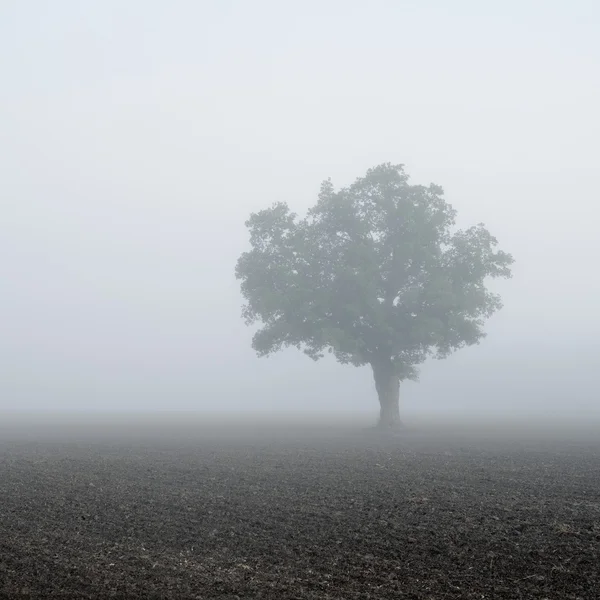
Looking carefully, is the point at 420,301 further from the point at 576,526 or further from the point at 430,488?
the point at 576,526

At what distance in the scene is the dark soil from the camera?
1069 cm

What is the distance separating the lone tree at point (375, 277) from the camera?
1953 inches

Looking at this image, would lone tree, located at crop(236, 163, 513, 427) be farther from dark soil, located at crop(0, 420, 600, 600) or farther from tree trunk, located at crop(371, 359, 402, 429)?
dark soil, located at crop(0, 420, 600, 600)

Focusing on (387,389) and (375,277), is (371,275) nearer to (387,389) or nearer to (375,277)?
(375,277)

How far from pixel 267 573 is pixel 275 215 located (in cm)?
4395

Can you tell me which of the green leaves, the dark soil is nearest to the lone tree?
the green leaves

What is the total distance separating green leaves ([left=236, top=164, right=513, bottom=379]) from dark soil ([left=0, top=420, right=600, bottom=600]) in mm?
22777

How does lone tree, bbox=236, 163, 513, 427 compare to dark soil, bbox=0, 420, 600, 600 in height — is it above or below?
above

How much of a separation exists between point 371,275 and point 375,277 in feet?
2.55

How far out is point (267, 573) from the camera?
37.3ft

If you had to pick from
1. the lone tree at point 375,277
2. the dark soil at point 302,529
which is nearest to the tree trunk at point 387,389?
the lone tree at point 375,277

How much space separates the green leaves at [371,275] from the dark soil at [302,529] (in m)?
22.8

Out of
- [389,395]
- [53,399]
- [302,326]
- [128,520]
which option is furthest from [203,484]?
[53,399]

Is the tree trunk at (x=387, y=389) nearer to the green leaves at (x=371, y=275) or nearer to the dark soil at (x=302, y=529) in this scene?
the green leaves at (x=371, y=275)
